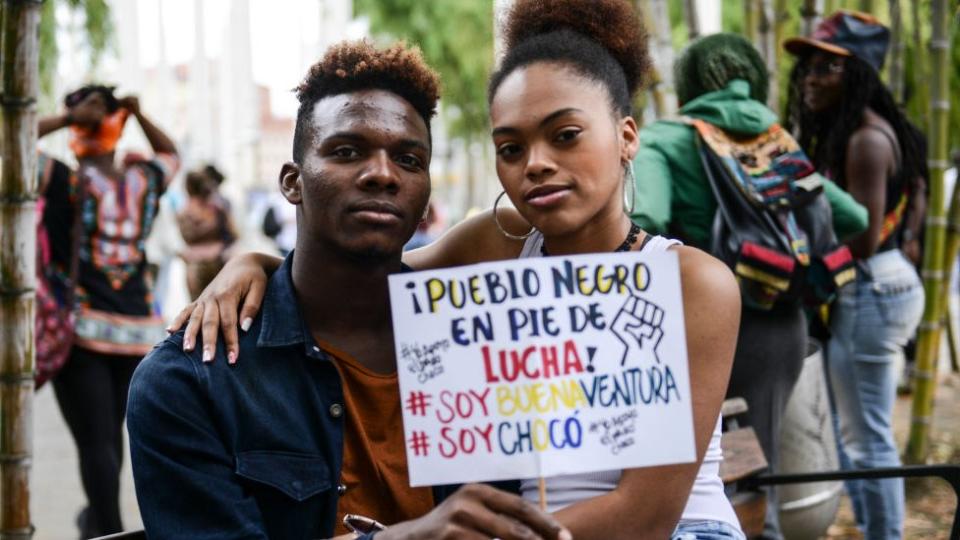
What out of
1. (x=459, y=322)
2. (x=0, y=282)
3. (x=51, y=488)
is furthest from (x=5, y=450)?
(x=51, y=488)

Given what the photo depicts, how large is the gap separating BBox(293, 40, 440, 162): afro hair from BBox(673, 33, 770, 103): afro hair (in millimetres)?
1614

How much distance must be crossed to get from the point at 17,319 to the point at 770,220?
237 cm

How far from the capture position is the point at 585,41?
2465mm

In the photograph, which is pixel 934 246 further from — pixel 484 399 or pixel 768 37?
pixel 484 399

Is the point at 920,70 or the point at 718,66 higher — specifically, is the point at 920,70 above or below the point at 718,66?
above

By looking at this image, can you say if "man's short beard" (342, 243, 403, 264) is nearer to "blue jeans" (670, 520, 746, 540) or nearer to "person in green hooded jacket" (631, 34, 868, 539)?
→ "blue jeans" (670, 520, 746, 540)

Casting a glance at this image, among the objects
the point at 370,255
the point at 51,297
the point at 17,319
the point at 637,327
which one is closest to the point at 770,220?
the point at 370,255

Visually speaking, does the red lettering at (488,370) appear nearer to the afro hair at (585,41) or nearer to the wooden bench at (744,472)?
the afro hair at (585,41)

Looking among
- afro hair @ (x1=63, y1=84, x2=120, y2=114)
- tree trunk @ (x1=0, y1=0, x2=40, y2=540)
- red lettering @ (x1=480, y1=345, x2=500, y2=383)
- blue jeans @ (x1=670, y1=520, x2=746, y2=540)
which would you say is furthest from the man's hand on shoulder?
afro hair @ (x1=63, y1=84, x2=120, y2=114)

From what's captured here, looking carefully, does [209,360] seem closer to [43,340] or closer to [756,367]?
[756,367]

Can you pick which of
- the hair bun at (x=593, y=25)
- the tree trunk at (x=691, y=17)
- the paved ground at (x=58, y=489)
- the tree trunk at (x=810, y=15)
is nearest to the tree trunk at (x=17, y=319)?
the hair bun at (x=593, y=25)

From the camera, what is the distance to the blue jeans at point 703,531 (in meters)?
2.30

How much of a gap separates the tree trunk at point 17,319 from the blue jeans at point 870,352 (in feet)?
10.6

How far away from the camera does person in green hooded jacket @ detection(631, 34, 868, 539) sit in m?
3.83
